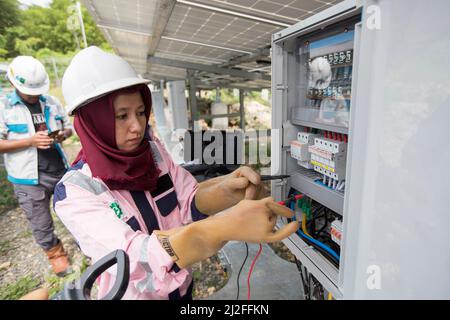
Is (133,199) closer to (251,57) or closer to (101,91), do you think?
(101,91)

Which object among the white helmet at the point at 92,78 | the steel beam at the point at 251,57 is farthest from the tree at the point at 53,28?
the white helmet at the point at 92,78

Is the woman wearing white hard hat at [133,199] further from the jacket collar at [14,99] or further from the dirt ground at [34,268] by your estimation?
the jacket collar at [14,99]

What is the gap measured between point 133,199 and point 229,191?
0.41m

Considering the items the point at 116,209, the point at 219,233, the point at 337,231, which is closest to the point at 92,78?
the point at 116,209

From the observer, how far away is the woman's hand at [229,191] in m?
1.12

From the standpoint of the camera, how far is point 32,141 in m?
2.10

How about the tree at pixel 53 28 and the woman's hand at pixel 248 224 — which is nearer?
the woman's hand at pixel 248 224

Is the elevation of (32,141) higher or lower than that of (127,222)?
higher

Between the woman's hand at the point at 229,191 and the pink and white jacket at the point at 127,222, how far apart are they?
0.13 m

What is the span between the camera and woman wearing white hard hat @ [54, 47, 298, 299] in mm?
744

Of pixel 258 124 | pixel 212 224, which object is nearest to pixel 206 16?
pixel 212 224

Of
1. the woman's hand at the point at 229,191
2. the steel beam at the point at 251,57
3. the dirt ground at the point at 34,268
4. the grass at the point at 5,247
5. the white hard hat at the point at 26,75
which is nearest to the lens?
the woman's hand at the point at 229,191

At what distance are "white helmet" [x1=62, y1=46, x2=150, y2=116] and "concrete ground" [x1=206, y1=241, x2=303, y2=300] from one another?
1.81 metres
